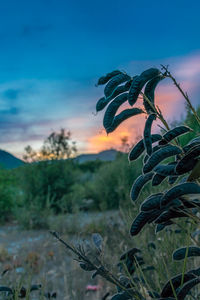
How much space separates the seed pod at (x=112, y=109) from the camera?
105 cm

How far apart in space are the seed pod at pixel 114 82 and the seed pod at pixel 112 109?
4 centimetres

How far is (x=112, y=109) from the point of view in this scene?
1.06 metres

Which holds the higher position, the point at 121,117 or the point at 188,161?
the point at 121,117

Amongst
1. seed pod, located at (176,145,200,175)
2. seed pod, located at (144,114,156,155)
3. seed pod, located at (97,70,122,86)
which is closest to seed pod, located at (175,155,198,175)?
seed pod, located at (176,145,200,175)

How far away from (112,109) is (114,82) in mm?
87

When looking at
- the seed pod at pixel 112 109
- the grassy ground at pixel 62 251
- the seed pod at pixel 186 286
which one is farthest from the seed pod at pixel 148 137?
the grassy ground at pixel 62 251

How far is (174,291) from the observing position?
1.03 meters

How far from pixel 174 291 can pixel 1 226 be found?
8.68 metres


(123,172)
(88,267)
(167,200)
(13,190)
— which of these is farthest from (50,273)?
(13,190)

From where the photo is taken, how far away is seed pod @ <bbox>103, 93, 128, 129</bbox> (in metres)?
1.05

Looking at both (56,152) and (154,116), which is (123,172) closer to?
(56,152)

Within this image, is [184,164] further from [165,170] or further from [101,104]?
[101,104]

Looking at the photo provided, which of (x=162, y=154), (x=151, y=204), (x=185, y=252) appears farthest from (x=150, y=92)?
(x=185, y=252)

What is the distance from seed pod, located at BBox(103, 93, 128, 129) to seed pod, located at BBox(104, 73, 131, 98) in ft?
0.12
